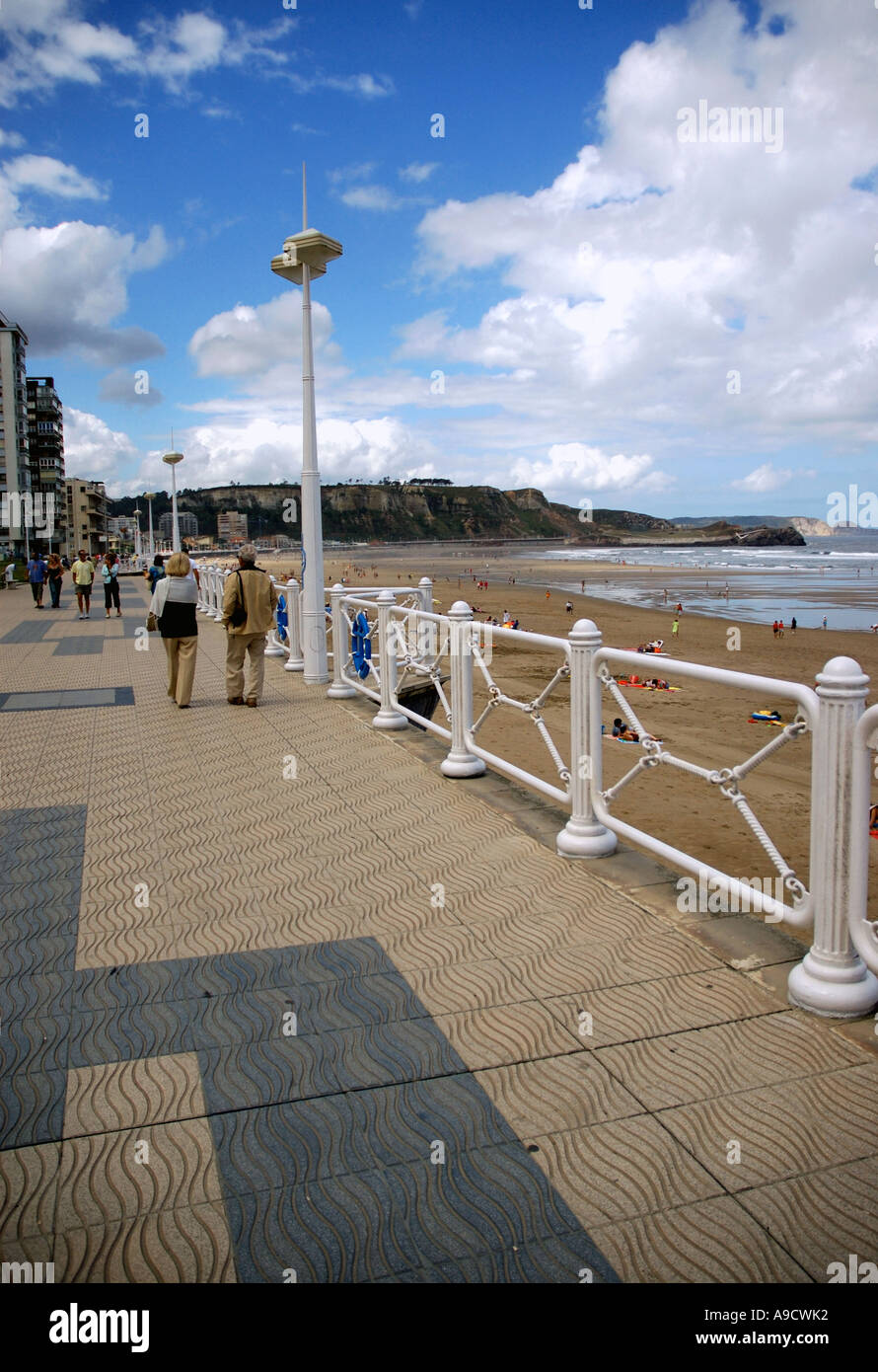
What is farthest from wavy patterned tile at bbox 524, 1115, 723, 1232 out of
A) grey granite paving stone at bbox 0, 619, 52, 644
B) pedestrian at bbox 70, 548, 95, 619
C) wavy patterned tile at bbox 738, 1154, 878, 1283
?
pedestrian at bbox 70, 548, 95, 619

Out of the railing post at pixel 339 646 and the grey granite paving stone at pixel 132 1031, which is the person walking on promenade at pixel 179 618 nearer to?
the railing post at pixel 339 646

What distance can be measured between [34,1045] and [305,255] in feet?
31.4

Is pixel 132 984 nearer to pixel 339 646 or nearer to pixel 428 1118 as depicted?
pixel 428 1118

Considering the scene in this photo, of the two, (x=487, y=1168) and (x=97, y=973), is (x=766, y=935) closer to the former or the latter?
(x=487, y=1168)

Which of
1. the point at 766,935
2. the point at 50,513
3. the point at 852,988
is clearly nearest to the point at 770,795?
the point at 766,935

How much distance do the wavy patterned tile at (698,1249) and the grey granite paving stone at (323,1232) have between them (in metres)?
0.51

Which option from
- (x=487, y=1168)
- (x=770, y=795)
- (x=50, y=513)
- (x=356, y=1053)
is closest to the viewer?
(x=487, y=1168)

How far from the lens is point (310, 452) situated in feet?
36.2

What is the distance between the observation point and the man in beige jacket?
9859 mm

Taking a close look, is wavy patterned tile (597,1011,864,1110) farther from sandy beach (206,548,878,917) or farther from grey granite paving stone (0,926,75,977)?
grey granite paving stone (0,926,75,977)

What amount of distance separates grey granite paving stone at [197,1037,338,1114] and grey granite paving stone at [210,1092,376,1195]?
0.05 metres

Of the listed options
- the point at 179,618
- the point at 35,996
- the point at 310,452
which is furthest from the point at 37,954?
the point at 310,452
